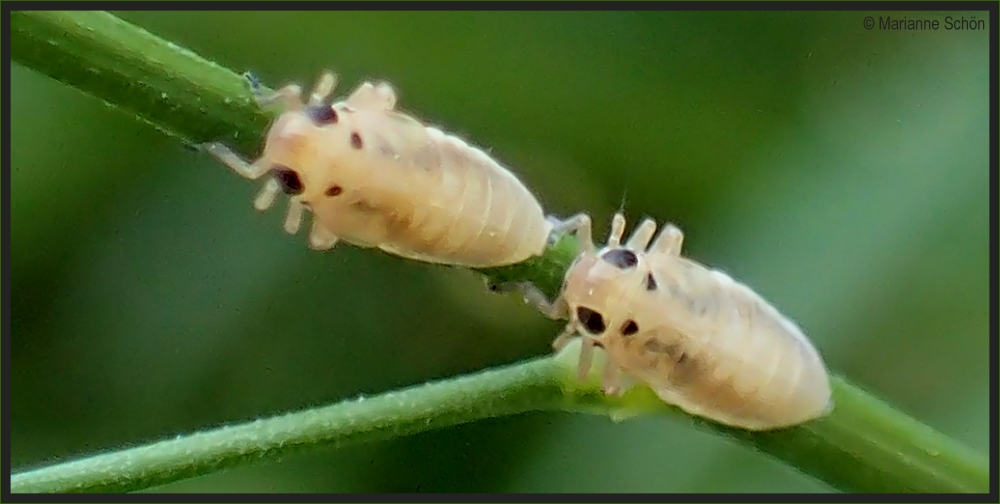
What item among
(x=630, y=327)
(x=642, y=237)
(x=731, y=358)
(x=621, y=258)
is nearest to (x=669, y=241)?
(x=642, y=237)

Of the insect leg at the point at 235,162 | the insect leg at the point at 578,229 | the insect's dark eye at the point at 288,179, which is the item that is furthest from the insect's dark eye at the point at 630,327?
the insect leg at the point at 235,162

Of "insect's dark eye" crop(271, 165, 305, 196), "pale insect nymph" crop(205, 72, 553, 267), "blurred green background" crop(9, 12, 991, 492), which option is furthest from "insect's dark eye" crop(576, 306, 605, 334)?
"blurred green background" crop(9, 12, 991, 492)

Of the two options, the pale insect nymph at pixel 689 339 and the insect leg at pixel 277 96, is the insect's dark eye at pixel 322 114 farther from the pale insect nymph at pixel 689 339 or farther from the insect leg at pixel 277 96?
the pale insect nymph at pixel 689 339

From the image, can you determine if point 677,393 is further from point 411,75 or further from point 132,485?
point 411,75

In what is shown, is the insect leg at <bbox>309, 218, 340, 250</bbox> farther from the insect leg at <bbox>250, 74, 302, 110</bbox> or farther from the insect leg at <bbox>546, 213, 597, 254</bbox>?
the insect leg at <bbox>546, 213, 597, 254</bbox>

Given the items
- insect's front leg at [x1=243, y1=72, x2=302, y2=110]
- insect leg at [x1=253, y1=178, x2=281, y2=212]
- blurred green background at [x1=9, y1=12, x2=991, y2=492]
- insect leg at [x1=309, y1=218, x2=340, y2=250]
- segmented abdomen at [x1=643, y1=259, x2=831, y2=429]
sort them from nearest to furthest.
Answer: insect's front leg at [x1=243, y1=72, x2=302, y2=110] → segmented abdomen at [x1=643, y1=259, x2=831, y2=429] → insect leg at [x1=309, y1=218, x2=340, y2=250] → insect leg at [x1=253, y1=178, x2=281, y2=212] → blurred green background at [x1=9, y1=12, x2=991, y2=492]

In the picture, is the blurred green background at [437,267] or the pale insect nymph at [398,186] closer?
the pale insect nymph at [398,186]

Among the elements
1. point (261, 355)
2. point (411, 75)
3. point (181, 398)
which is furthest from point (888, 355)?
point (181, 398)
